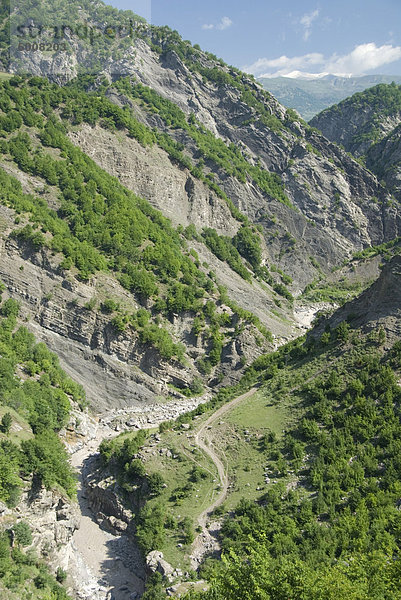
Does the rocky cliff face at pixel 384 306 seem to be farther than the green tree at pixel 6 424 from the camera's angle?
Yes

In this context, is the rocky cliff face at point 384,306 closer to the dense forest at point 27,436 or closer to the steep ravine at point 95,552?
the steep ravine at point 95,552

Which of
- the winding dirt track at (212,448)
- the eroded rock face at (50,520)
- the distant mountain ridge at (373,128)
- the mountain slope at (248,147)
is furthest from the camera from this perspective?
the distant mountain ridge at (373,128)

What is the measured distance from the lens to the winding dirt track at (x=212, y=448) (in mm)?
37594

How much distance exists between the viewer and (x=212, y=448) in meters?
43.5

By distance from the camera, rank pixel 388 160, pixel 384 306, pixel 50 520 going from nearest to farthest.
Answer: pixel 50 520, pixel 384 306, pixel 388 160

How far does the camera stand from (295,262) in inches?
4136

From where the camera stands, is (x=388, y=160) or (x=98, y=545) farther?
(x=388, y=160)

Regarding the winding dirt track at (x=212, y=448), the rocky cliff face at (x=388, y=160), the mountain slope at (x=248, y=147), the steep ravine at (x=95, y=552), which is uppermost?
the rocky cliff face at (x=388, y=160)

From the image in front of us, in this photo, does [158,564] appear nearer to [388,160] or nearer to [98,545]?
[98,545]

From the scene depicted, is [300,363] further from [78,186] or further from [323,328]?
[78,186]

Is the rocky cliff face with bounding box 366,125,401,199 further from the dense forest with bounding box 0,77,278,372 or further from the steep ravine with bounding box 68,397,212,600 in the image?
the steep ravine with bounding box 68,397,212,600

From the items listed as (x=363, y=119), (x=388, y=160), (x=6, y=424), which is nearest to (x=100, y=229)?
(x=6, y=424)

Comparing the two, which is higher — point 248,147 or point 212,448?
point 248,147

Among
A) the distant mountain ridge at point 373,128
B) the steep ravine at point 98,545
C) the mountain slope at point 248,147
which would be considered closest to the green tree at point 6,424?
the steep ravine at point 98,545
